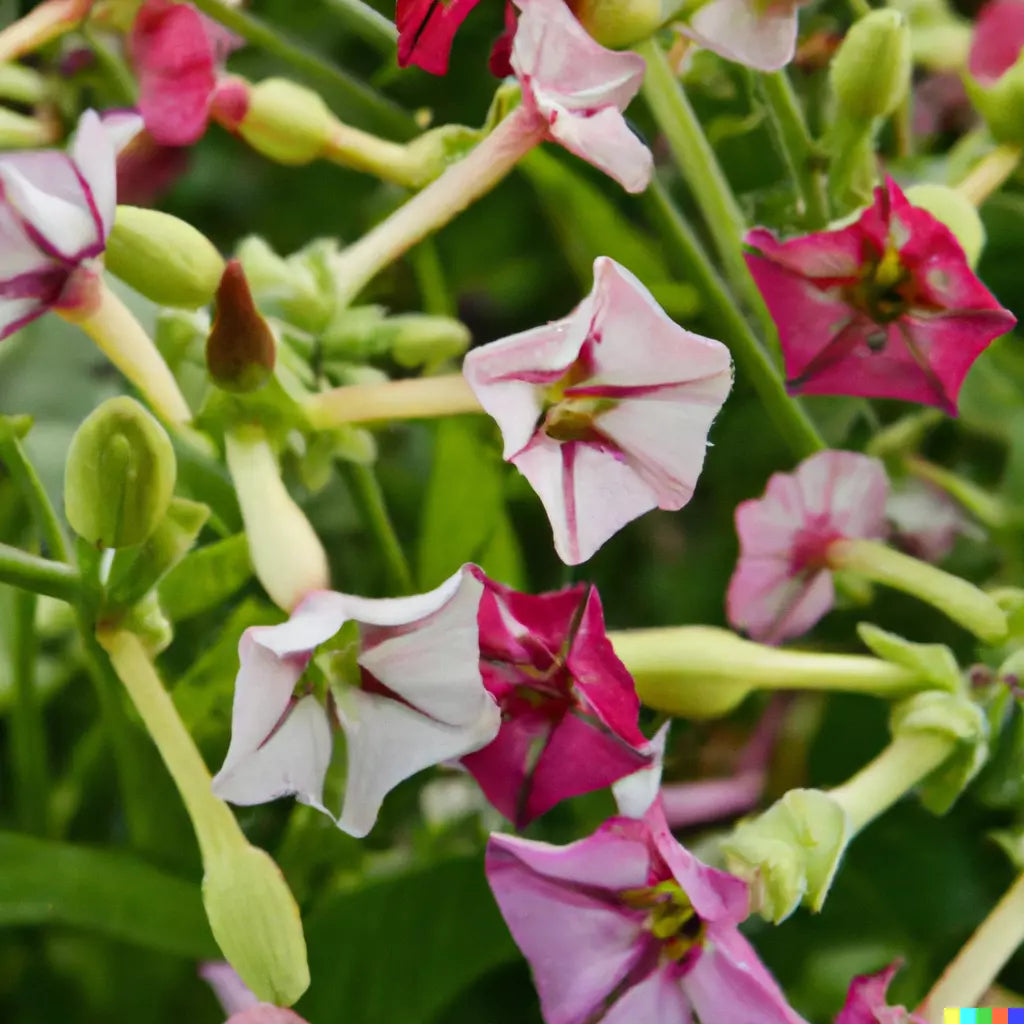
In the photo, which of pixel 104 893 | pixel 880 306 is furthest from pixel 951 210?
pixel 104 893

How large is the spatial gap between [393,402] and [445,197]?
50 millimetres

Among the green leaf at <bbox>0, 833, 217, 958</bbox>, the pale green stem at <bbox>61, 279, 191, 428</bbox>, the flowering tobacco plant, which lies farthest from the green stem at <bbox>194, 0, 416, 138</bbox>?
the green leaf at <bbox>0, 833, 217, 958</bbox>

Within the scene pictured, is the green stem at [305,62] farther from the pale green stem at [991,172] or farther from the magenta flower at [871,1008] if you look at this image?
the magenta flower at [871,1008]

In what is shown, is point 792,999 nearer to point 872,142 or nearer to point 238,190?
point 872,142

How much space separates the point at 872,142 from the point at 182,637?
23 cm

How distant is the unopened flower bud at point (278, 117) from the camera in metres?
0.34

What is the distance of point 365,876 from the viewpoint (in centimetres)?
36

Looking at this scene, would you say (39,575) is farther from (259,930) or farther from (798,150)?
(798,150)

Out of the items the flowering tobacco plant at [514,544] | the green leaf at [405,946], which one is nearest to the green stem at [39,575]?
the flowering tobacco plant at [514,544]

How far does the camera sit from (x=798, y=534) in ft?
1.10

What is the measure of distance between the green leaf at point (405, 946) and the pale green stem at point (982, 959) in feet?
0.34

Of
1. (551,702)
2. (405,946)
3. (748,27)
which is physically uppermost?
(748,27)

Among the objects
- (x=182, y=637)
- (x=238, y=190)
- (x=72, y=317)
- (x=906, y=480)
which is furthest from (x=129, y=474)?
(x=238, y=190)

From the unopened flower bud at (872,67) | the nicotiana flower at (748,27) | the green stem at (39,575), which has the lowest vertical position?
the green stem at (39,575)
